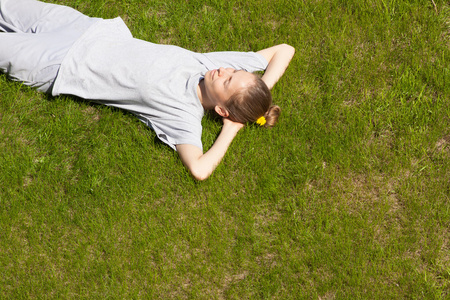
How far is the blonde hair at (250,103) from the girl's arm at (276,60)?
338mm

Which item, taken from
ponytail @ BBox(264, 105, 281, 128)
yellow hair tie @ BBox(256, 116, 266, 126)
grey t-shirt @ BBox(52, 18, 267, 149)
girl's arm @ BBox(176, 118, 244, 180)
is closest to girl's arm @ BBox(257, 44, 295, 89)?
grey t-shirt @ BBox(52, 18, 267, 149)

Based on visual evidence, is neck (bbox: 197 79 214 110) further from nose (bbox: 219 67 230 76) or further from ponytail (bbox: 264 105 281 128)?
ponytail (bbox: 264 105 281 128)

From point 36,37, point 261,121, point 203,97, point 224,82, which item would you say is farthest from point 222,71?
point 36,37

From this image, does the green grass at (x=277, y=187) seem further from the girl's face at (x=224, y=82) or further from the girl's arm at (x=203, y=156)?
the girl's face at (x=224, y=82)

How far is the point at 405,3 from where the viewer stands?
4465mm

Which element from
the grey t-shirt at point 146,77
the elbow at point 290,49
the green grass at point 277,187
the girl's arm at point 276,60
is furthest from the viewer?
the elbow at point 290,49

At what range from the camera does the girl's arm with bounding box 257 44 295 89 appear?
4.18m

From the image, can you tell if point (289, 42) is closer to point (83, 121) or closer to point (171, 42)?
point (171, 42)

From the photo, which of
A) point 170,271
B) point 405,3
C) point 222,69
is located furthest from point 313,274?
point 405,3

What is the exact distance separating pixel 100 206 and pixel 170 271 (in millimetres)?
797

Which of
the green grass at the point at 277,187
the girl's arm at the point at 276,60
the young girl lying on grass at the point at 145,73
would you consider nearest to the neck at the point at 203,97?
the young girl lying on grass at the point at 145,73

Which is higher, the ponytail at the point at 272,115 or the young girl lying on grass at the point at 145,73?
the young girl lying on grass at the point at 145,73

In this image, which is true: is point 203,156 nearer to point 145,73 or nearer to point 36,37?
point 145,73

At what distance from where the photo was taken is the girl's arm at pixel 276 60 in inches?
164
